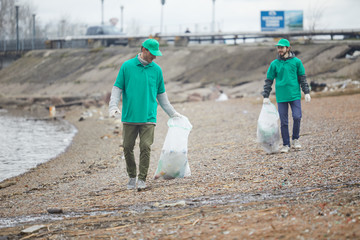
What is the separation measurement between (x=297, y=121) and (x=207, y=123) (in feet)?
26.7

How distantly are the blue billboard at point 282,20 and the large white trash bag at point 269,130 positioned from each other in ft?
127

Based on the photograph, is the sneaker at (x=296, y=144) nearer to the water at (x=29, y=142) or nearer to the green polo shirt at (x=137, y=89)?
the green polo shirt at (x=137, y=89)

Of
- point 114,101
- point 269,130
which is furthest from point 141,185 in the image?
point 269,130

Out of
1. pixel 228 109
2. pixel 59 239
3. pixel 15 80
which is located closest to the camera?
pixel 59 239

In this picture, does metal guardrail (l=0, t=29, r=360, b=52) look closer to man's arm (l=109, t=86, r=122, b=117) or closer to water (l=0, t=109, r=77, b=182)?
water (l=0, t=109, r=77, b=182)

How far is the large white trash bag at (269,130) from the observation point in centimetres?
854

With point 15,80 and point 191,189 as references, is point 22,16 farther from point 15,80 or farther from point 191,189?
point 191,189

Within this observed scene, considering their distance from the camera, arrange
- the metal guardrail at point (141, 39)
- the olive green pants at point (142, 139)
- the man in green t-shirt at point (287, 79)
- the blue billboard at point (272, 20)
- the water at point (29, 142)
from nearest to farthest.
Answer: the olive green pants at point (142, 139) < the man in green t-shirt at point (287, 79) < the water at point (29, 142) < the metal guardrail at point (141, 39) < the blue billboard at point (272, 20)

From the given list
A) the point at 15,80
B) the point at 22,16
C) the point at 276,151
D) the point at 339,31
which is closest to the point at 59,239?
the point at 276,151

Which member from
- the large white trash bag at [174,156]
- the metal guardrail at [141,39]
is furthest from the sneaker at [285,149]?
the metal guardrail at [141,39]

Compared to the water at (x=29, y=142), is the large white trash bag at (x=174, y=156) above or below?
above

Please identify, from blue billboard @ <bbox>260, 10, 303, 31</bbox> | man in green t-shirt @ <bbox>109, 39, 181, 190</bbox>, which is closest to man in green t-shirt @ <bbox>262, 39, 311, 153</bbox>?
man in green t-shirt @ <bbox>109, 39, 181, 190</bbox>

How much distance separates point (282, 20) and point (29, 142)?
33076 mm

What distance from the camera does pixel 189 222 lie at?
187 inches
